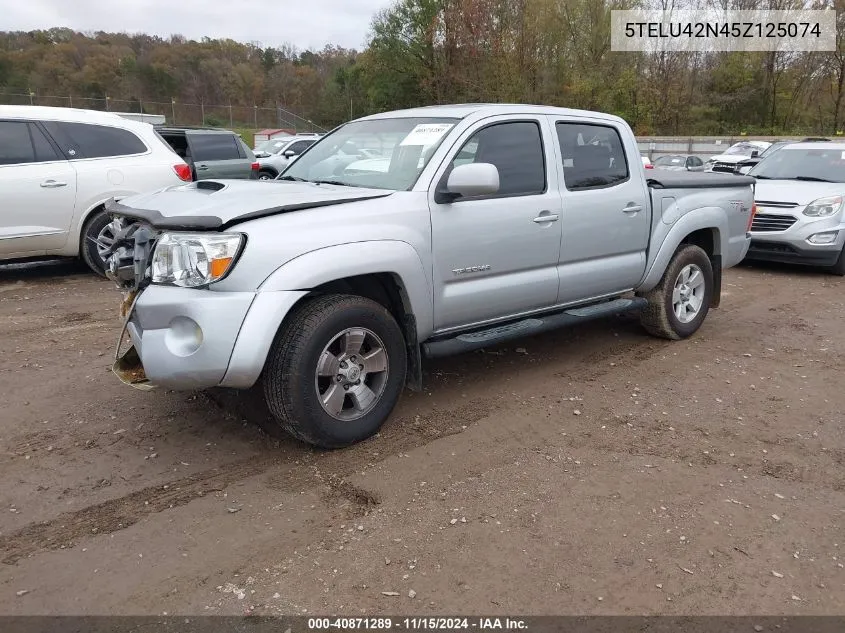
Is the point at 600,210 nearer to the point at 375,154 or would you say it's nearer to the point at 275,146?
the point at 375,154

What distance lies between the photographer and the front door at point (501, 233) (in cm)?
408

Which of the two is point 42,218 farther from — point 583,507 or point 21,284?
point 583,507

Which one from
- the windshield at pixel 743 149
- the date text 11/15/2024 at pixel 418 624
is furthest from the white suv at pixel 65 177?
the windshield at pixel 743 149

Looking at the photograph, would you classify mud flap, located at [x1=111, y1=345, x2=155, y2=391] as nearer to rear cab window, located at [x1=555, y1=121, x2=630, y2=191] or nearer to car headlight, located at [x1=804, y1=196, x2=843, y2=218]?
rear cab window, located at [x1=555, y1=121, x2=630, y2=191]

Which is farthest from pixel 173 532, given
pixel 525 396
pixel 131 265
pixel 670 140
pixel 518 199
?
pixel 670 140

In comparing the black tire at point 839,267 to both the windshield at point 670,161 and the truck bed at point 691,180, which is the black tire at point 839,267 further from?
the windshield at point 670,161

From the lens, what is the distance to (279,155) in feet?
68.0

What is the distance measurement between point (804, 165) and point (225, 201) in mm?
9400

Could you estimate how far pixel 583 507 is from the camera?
10.7ft

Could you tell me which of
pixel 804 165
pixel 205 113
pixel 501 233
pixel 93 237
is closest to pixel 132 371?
pixel 501 233

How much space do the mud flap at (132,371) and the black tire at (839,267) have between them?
8.85 meters

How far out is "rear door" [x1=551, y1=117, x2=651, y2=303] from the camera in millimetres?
4832

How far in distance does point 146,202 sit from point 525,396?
266 cm

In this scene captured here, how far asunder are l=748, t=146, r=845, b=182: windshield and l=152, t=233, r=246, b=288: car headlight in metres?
9.26
